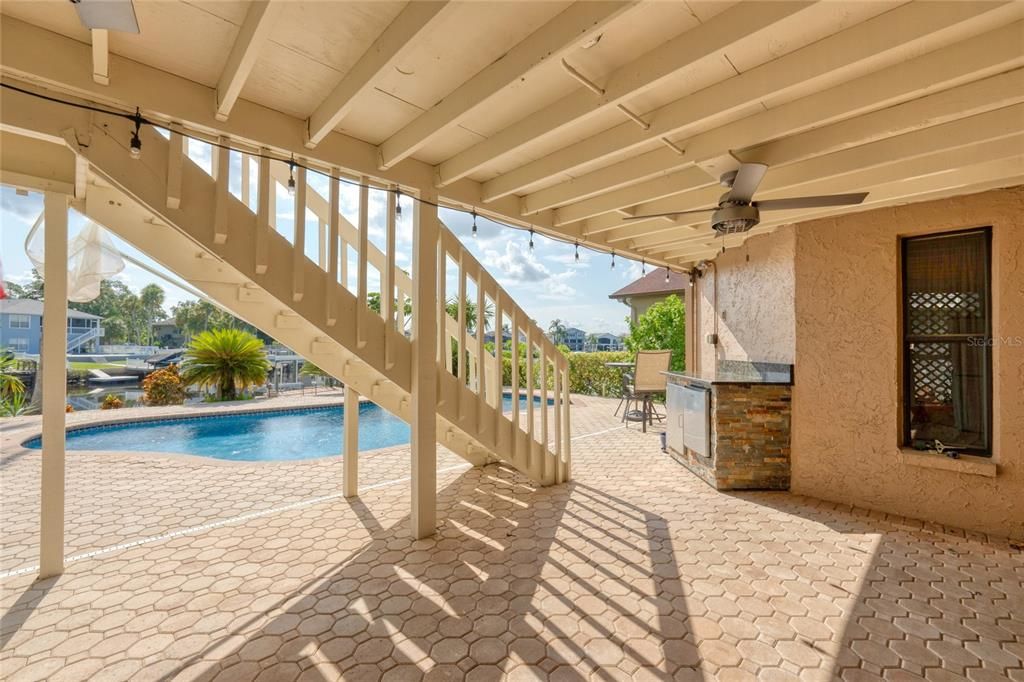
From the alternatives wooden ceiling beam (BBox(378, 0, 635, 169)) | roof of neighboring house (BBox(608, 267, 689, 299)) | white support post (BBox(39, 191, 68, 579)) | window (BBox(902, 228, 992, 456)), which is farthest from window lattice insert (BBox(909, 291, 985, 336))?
roof of neighboring house (BBox(608, 267, 689, 299))

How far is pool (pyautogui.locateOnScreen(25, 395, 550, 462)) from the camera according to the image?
7.21m

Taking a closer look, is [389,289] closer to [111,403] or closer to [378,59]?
[378,59]

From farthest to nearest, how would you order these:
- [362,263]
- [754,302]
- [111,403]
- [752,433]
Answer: [111,403] < [754,302] < [752,433] < [362,263]

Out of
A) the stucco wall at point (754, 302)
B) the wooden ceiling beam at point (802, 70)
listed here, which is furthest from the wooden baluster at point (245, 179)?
the stucco wall at point (754, 302)

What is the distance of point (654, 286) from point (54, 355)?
14251 mm

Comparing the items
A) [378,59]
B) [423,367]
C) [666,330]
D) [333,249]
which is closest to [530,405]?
[423,367]

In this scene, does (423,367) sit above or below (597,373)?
above

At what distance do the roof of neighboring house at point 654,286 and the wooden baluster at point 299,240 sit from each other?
39.0ft

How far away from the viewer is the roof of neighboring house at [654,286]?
1342cm

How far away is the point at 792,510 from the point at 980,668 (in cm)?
192

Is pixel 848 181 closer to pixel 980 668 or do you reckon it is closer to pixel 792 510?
pixel 792 510

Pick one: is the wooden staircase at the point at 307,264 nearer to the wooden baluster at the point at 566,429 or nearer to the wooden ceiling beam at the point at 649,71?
the wooden baluster at the point at 566,429

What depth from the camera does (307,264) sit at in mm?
2803

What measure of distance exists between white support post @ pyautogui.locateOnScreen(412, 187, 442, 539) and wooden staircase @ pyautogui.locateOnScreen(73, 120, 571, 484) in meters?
0.01
